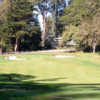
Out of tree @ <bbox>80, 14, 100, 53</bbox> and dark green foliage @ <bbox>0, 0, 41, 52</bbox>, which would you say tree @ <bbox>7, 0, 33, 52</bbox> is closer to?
dark green foliage @ <bbox>0, 0, 41, 52</bbox>

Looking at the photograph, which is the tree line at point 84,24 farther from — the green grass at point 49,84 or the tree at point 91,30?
the green grass at point 49,84

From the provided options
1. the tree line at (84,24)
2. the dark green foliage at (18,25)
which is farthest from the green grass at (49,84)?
the dark green foliage at (18,25)

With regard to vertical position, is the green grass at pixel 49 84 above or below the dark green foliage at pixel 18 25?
below

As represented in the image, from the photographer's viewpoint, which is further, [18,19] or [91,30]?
[18,19]

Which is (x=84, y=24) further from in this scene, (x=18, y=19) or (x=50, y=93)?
(x=50, y=93)

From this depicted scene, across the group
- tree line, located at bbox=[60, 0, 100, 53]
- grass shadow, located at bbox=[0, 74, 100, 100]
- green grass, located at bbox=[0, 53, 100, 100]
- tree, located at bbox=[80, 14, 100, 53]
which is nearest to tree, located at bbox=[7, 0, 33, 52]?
tree line, located at bbox=[60, 0, 100, 53]

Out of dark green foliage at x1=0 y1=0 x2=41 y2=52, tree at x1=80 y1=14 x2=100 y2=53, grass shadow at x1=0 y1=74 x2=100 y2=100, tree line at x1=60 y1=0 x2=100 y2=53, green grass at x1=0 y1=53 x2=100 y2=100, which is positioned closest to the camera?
grass shadow at x1=0 y1=74 x2=100 y2=100

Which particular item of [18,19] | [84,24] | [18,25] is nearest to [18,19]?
[18,19]

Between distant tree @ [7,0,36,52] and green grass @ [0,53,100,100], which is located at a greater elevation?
distant tree @ [7,0,36,52]

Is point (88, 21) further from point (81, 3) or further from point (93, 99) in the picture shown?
point (93, 99)

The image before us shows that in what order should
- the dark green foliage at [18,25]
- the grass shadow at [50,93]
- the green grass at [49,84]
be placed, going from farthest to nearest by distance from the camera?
the dark green foliage at [18,25], the green grass at [49,84], the grass shadow at [50,93]

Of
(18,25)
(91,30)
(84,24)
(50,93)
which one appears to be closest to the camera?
(50,93)

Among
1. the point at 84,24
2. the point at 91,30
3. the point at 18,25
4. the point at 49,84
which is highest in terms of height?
the point at 18,25

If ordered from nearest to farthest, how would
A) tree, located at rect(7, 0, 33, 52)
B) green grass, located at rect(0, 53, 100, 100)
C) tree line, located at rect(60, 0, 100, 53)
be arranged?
1. green grass, located at rect(0, 53, 100, 100)
2. tree line, located at rect(60, 0, 100, 53)
3. tree, located at rect(7, 0, 33, 52)
